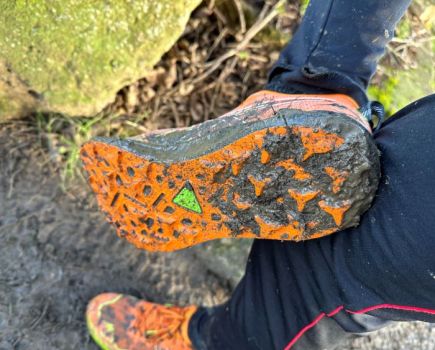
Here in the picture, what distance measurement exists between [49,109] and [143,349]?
2.45ft

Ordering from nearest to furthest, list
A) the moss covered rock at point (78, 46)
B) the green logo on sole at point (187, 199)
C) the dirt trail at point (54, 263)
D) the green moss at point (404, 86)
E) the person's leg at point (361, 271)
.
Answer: the person's leg at point (361, 271) → the green logo on sole at point (187, 199) → the moss covered rock at point (78, 46) → the dirt trail at point (54, 263) → the green moss at point (404, 86)

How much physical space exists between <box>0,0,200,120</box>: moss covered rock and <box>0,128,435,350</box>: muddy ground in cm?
23

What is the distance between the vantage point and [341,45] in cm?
107

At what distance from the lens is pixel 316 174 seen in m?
0.86

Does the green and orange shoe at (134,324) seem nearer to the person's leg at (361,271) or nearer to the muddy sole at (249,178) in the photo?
the person's leg at (361,271)

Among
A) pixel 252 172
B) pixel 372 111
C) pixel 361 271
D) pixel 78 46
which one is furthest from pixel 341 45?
pixel 78 46

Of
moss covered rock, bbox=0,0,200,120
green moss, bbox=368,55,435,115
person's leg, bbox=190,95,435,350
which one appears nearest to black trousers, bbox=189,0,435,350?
person's leg, bbox=190,95,435,350

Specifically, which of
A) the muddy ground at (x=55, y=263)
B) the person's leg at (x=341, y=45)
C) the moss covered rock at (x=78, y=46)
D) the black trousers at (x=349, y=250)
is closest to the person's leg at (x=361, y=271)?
the black trousers at (x=349, y=250)

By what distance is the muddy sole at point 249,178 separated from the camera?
32.6 inches

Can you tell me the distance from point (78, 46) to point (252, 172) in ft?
2.09

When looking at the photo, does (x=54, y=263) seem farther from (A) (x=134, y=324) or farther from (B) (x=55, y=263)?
(A) (x=134, y=324)

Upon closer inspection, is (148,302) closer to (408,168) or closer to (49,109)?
(49,109)

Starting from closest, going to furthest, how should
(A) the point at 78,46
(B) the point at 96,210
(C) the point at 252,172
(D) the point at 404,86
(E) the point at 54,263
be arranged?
(C) the point at 252,172, (A) the point at 78,46, (E) the point at 54,263, (B) the point at 96,210, (D) the point at 404,86

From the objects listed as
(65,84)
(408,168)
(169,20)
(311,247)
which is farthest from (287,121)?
(65,84)
